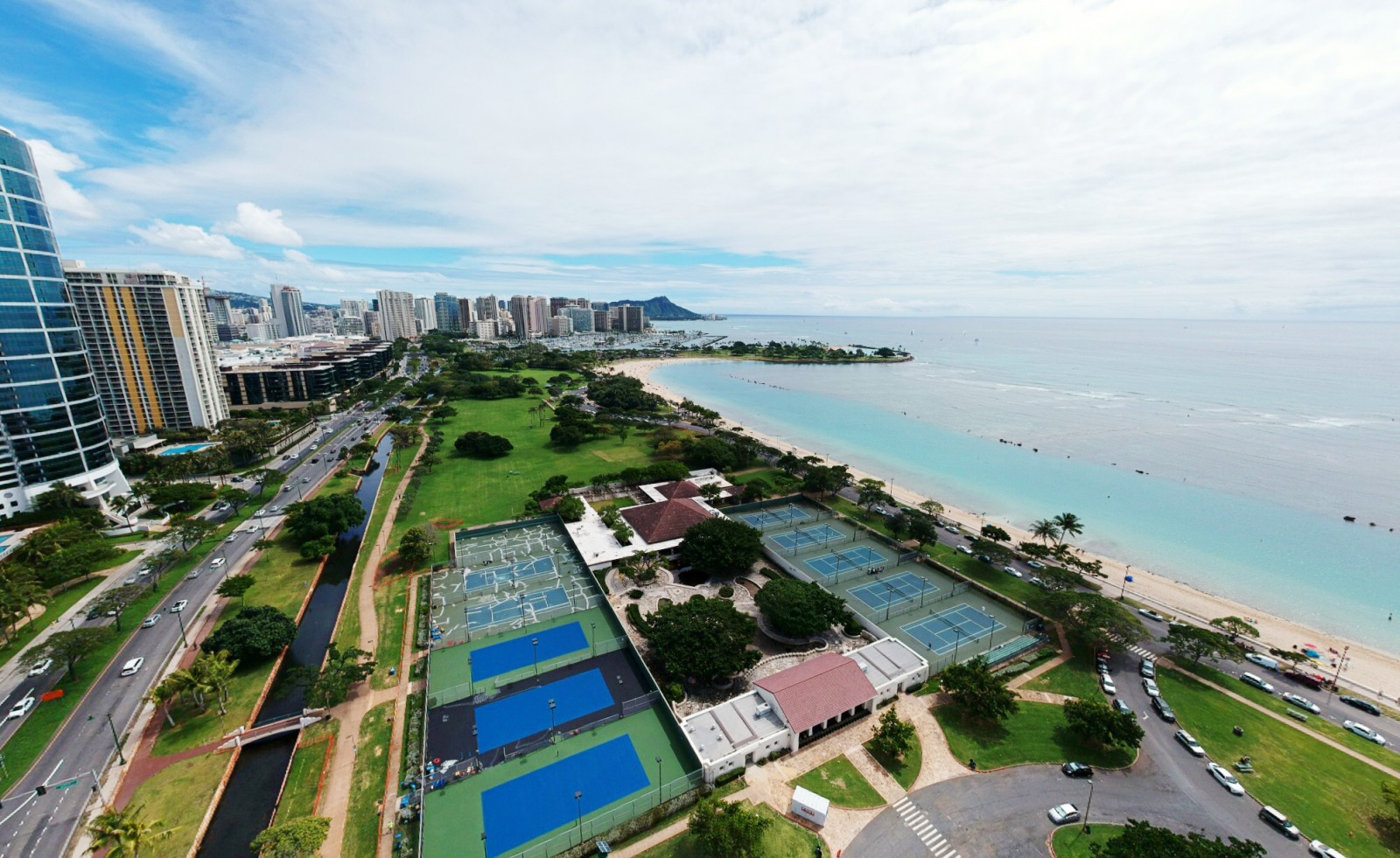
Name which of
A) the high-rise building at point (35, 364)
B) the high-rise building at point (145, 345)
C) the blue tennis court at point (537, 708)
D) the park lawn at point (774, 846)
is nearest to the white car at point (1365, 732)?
the park lawn at point (774, 846)

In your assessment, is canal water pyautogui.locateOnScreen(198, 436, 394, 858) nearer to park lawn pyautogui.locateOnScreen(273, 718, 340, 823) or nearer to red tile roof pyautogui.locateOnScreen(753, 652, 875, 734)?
park lawn pyautogui.locateOnScreen(273, 718, 340, 823)

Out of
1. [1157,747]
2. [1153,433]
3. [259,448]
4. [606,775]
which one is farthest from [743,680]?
[1153,433]

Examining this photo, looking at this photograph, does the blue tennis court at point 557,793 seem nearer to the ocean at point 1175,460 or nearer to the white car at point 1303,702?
the white car at point 1303,702

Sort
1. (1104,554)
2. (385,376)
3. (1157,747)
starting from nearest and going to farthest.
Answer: (1157,747)
(1104,554)
(385,376)

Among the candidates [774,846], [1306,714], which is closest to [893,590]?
[1306,714]

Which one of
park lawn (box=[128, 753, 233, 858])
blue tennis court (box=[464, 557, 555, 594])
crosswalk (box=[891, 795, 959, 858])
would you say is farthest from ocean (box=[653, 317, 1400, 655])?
park lawn (box=[128, 753, 233, 858])

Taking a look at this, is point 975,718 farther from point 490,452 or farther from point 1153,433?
point 1153,433
